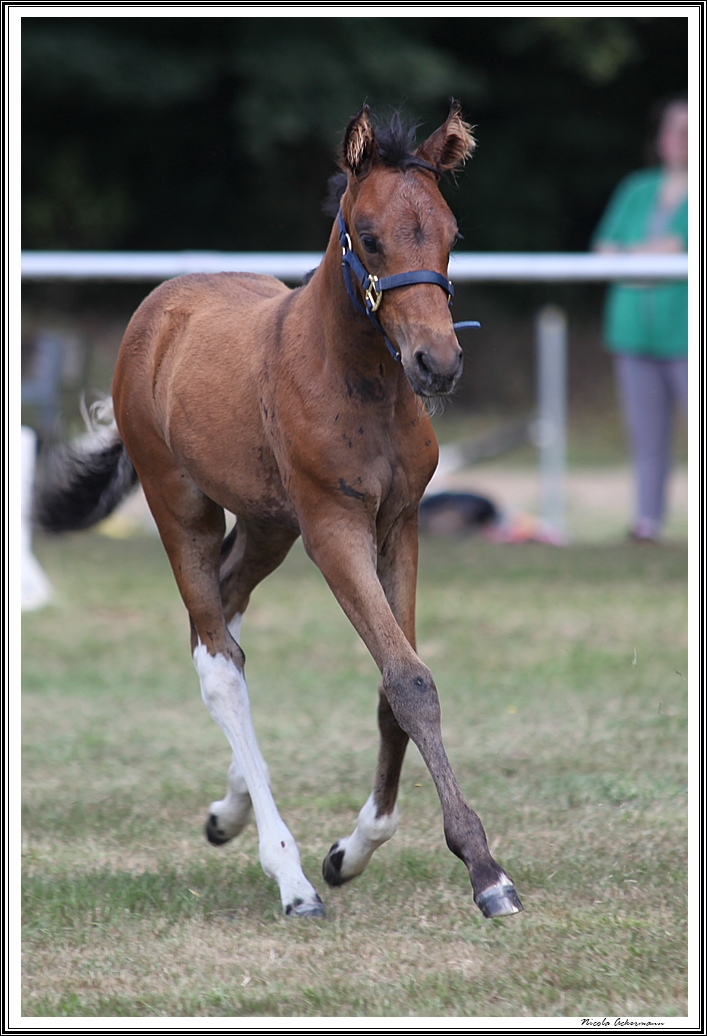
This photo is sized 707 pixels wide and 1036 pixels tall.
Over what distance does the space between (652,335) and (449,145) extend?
656cm

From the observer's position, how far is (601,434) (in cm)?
1630

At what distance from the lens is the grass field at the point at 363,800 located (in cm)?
331

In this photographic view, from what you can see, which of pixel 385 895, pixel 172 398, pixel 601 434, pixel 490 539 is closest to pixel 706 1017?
pixel 385 895

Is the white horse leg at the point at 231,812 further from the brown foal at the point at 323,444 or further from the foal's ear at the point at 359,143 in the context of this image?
the foal's ear at the point at 359,143

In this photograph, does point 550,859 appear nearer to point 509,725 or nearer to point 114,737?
point 509,725

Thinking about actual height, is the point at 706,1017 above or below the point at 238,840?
above

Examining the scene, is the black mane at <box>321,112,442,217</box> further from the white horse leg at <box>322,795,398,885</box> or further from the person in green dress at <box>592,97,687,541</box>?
the person in green dress at <box>592,97,687,541</box>

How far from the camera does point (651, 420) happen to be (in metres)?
9.83

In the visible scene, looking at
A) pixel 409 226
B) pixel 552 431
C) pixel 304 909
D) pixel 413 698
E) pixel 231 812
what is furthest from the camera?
pixel 552 431

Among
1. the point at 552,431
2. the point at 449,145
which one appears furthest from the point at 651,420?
the point at 449,145

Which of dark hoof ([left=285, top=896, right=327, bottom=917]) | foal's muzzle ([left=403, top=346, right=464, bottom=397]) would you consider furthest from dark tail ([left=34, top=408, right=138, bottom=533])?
foal's muzzle ([left=403, top=346, right=464, bottom=397])

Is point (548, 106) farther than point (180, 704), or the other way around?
point (548, 106)

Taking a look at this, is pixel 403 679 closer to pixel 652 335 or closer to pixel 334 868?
pixel 334 868

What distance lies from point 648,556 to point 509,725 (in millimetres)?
3610
